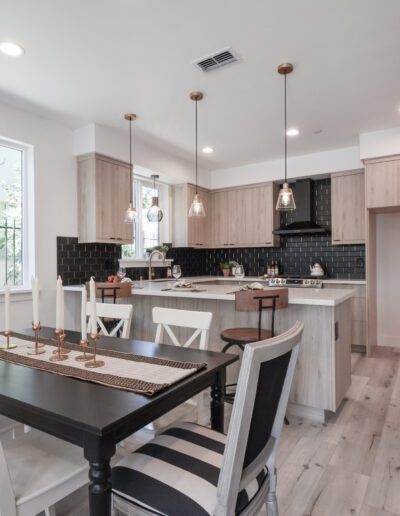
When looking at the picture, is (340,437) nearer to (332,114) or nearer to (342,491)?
(342,491)

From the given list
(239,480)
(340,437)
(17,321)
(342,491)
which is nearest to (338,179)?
(340,437)

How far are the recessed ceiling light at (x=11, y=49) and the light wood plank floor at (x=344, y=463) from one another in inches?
113

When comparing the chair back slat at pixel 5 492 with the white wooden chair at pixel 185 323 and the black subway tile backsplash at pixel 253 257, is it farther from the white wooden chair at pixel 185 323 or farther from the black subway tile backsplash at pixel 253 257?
the black subway tile backsplash at pixel 253 257

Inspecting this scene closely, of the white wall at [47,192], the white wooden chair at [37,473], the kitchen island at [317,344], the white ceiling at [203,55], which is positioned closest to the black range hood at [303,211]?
the white ceiling at [203,55]

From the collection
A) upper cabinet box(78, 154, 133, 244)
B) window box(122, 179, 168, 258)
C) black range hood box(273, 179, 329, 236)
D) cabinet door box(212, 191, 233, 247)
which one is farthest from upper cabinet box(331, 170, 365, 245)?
upper cabinet box(78, 154, 133, 244)

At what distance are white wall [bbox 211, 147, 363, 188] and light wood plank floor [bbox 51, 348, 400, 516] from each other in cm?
309

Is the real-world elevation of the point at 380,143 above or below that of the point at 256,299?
above

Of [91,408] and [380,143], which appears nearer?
[91,408]

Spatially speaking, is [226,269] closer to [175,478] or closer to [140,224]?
[140,224]

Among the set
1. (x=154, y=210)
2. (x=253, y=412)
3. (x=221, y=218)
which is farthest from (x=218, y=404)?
(x=221, y=218)

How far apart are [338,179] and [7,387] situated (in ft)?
15.8

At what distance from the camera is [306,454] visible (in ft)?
7.20

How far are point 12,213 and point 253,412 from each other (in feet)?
11.0

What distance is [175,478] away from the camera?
1.15 metres
